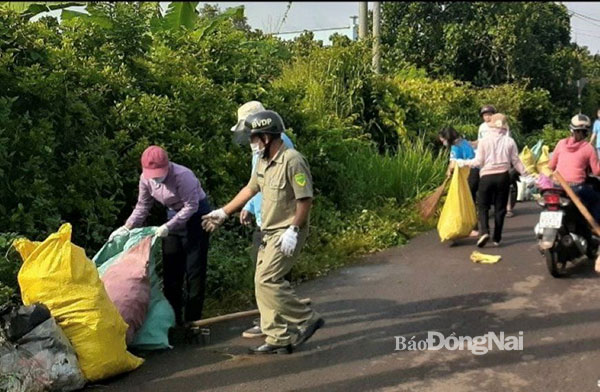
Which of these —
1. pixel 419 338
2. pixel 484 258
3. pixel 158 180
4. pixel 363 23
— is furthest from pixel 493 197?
pixel 363 23

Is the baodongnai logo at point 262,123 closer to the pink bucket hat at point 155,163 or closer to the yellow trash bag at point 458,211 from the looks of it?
the pink bucket hat at point 155,163

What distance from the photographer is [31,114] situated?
21.8ft

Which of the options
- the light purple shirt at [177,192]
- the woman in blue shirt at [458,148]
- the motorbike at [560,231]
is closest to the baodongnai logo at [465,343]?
the motorbike at [560,231]

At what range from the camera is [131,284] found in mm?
5402

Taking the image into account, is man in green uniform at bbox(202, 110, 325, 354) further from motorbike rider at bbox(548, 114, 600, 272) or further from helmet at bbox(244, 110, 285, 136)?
motorbike rider at bbox(548, 114, 600, 272)

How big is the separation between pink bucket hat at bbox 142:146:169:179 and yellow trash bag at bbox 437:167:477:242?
4.45m

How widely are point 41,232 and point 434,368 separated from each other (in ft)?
11.7

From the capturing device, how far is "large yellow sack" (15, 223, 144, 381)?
15.7ft

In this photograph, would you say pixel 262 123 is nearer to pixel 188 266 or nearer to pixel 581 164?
pixel 188 266

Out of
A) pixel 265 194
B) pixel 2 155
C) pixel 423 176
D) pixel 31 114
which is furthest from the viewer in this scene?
pixel 423 176

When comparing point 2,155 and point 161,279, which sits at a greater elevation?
point 2,155

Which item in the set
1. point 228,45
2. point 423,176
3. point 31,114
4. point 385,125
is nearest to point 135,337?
point 31,114

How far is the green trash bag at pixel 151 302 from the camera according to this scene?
5.49m

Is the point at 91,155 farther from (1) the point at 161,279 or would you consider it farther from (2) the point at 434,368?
(2) the point at 434,368
